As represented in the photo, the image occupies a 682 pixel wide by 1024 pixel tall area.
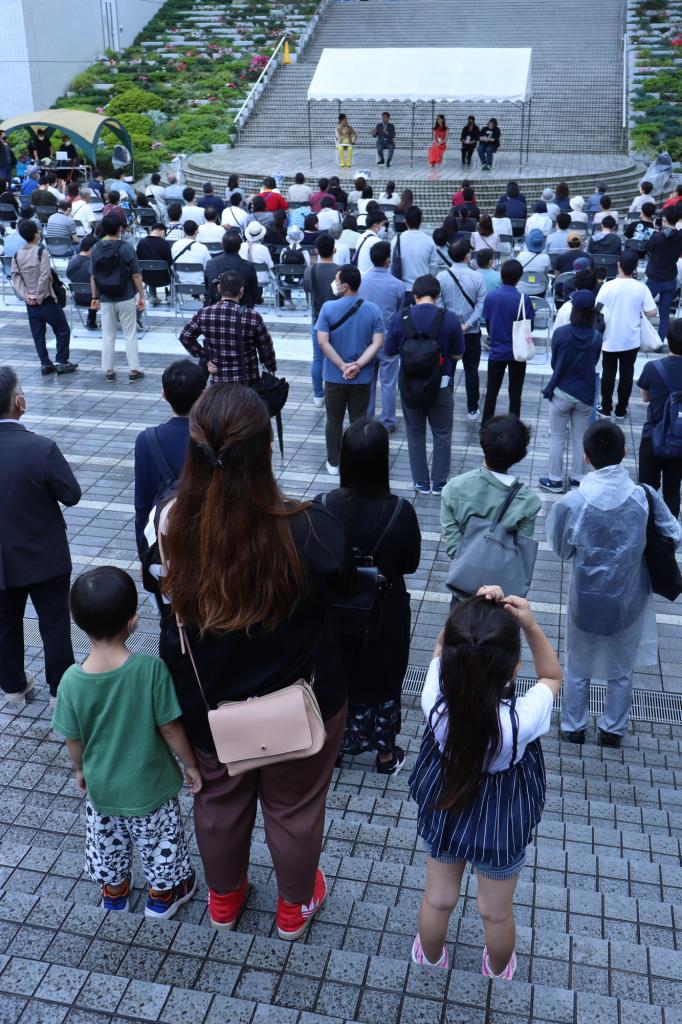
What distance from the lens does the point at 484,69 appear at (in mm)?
21359

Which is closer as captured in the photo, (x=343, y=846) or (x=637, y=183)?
(x=343, y=846)

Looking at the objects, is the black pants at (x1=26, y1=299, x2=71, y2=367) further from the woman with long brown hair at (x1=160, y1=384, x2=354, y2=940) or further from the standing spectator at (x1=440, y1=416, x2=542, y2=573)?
the woman with long brown hair at (x1=160, y1=384, x2=354, y2=940)

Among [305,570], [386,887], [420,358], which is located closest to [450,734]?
[305,570]

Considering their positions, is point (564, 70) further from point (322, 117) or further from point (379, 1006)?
point (379, 1006)

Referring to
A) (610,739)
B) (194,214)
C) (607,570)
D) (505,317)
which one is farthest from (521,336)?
(194,214)

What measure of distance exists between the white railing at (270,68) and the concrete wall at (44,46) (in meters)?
6.41

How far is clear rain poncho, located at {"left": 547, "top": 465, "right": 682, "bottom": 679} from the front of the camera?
4.41 metres

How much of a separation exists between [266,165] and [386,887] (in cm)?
2284

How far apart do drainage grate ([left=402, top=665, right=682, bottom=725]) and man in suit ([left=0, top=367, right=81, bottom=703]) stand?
187cm

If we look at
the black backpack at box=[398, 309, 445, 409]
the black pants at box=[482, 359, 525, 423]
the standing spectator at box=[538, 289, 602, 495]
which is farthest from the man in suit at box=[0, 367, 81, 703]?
the black pants at box=[482, 359, 525, 423]

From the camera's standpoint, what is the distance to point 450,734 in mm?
2588

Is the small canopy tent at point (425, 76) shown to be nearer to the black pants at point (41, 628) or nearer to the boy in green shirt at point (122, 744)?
the black pants at point (41, 628)

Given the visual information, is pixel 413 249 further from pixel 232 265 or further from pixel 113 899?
pixel 113 899

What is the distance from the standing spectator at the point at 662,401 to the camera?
6102 millimetres
